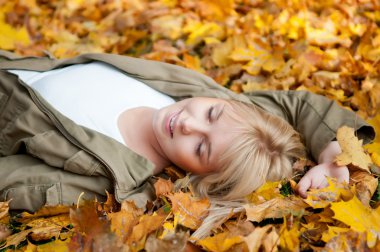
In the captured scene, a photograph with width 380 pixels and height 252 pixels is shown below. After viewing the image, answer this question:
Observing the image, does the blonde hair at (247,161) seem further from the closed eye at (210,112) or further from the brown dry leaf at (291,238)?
the brown dry leaf at (291,238)

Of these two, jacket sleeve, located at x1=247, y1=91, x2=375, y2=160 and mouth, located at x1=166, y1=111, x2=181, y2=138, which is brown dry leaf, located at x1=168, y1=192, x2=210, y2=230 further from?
jacket sleeve, located at x1=247, y1=91, x2=375, y2=160

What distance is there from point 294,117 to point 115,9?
1.99m

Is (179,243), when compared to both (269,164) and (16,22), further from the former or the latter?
(16,22)

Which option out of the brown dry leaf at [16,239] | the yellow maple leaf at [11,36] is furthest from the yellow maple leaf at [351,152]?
the yellow maple leaf at [11,36]

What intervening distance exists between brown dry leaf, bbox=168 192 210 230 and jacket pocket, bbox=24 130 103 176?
1.38 ft

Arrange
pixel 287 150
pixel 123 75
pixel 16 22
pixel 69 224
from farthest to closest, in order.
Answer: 1. pixel 16 22
2. pixel 123 75
3. pixel 287 150
4. pixel 69 224

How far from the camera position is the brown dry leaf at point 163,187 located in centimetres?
206

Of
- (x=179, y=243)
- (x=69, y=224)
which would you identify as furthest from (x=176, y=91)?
(x=179, y=243)

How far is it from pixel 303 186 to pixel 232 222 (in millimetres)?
413

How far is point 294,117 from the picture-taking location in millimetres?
2576

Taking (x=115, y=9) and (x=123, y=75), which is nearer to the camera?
(x=123, y=75)

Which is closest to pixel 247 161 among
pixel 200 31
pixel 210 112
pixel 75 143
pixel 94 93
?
pixel 210 112

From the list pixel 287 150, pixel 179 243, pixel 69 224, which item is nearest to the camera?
pixel 179 243

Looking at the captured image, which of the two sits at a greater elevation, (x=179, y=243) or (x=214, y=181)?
(x=179, y=243)
